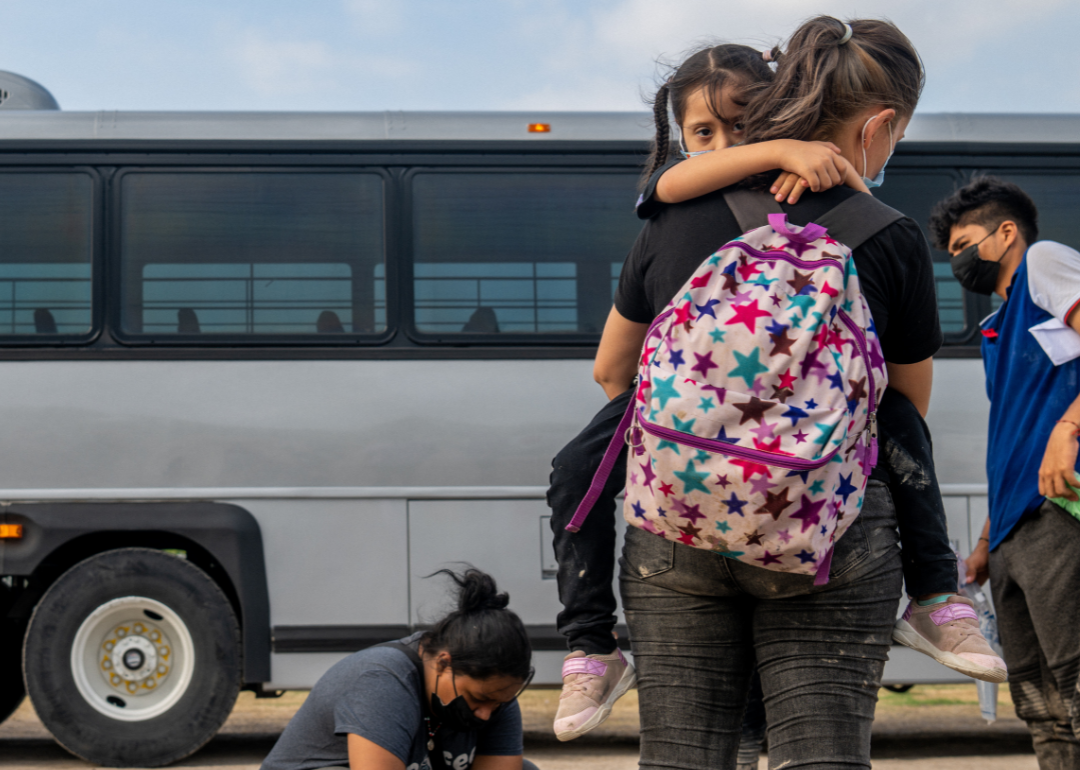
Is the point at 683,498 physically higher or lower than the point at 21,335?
lower

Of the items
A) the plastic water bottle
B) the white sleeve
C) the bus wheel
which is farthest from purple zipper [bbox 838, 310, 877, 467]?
the bus wheel

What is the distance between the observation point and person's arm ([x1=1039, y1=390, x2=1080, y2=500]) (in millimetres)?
2625

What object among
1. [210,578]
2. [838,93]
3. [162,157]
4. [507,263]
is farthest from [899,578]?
[162,157]

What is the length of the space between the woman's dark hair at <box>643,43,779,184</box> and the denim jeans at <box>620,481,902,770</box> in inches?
28.2

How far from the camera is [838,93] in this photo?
5.24 feet

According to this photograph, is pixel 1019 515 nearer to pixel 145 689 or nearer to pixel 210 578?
pixel 210 578

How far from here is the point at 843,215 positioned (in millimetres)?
1549

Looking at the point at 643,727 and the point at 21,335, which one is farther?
the point at 21,335

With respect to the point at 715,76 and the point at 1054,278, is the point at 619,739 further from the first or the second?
the point at 715,76

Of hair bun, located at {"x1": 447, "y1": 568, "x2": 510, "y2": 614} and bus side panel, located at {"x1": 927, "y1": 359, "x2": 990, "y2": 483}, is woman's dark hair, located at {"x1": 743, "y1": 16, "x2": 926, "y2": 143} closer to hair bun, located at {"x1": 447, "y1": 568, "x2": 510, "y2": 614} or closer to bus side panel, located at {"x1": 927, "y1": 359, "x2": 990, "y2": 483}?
hair bun, located at {"x1": 447, "y1": 568, "x2": 510, "y2": 614}

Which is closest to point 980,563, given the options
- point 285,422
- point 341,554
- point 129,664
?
point 341,554

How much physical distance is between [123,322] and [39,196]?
2.43 feet

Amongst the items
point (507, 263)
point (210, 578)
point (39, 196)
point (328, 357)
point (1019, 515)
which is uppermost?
point (39, 196)

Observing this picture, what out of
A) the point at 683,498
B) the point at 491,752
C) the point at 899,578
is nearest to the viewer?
the point at 683,498
